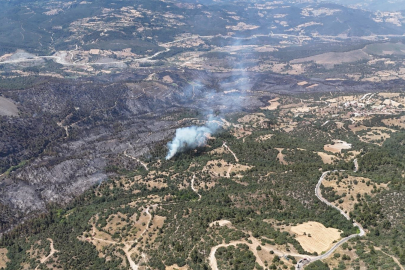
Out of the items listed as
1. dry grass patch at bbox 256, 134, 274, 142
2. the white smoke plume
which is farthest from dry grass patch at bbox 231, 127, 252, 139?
the white smoke plume

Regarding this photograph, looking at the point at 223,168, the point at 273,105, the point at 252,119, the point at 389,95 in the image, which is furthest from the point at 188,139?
the point at 389,95

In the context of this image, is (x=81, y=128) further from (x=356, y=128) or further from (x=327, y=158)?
(x=356, y=128)

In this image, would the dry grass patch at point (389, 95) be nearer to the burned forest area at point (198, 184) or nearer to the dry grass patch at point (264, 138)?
the burned forest area at point (198, 184)

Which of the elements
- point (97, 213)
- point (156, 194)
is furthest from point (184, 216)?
point (97, 213)

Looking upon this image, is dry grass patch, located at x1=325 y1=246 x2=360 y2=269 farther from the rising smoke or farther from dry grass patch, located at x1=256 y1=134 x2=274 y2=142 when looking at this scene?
the rising smoke

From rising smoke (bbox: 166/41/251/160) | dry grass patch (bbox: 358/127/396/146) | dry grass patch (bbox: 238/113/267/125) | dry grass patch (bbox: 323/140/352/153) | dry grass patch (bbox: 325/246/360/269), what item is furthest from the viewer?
dry grass patch (bbox: 238/113/267/125)

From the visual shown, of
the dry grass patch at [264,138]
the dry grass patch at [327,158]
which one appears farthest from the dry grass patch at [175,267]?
the dry grass patch at [264,138]

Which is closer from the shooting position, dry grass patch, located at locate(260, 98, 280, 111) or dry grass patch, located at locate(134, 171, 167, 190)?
dry grass patch, located at locate(134, 171, 167, 190)
